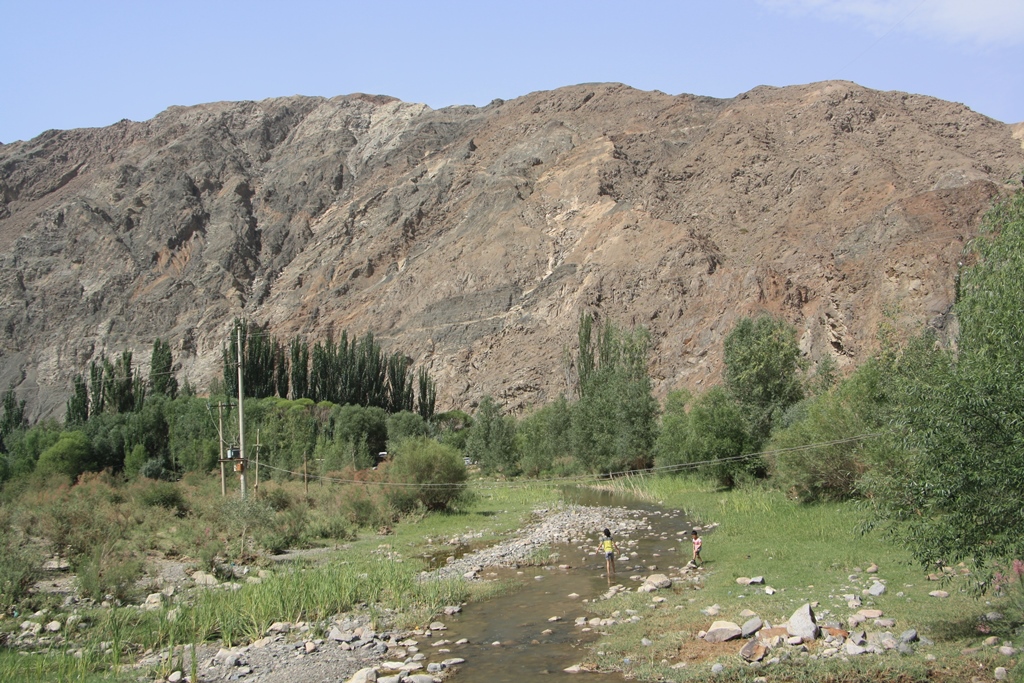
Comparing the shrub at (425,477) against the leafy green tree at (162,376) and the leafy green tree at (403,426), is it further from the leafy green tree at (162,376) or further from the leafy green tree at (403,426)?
the leafy green tree at (162,376)

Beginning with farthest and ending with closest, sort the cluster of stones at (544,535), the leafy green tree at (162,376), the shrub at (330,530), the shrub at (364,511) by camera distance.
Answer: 1. the leafy green tree at (162,376)
2. the shrub at (364,511)
3. the shrub at (330,530)
4. the cluster of stones at (544,535)

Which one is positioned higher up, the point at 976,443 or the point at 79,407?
the point at 976,443

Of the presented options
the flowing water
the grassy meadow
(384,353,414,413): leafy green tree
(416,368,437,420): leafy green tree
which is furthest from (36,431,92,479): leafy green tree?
the flowing water

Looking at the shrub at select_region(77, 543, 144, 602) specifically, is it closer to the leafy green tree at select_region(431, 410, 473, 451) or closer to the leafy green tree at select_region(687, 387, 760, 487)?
the leafy green tree at select_region(687, 387, 760, 487)

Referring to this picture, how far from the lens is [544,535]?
83.2ft

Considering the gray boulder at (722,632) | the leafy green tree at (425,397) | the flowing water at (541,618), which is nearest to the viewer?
the gray boulder at (722,632)

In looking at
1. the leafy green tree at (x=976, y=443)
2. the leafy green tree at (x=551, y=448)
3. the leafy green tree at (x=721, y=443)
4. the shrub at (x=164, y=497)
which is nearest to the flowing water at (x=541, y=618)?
the leafy green tree at (x=976, y=443)

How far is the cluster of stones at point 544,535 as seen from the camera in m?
20.5

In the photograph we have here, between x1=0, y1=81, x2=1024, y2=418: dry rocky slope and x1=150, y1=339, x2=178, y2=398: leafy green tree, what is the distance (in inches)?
607

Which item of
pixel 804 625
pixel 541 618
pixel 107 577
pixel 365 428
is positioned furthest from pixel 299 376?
pixel 804 625

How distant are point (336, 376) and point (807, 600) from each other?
208 ft

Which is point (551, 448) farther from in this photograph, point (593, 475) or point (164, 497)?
point (164, 497)

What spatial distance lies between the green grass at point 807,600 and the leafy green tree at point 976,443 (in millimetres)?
1045

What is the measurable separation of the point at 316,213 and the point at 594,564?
114114 mm
